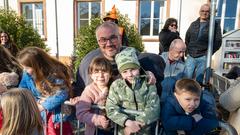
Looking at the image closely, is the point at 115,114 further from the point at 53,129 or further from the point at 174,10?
the point at 174,10

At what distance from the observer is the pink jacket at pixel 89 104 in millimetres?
2221

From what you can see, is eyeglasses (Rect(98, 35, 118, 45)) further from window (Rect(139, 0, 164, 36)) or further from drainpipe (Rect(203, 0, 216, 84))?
window (Rect(139, 0, 164, 36))

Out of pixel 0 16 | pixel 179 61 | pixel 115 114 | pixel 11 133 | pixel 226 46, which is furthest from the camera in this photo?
pixel 0 16

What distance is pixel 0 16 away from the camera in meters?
8.24

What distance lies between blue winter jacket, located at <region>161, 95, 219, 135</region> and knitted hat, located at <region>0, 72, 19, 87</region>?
175 centimetres

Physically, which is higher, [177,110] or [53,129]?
[177,110]

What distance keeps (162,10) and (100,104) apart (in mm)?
9992

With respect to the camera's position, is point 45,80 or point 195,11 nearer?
point 45,80

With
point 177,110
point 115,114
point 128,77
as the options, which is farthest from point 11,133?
point 177,110

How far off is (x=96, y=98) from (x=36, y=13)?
40.0ft

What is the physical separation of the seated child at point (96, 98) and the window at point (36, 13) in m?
11.7

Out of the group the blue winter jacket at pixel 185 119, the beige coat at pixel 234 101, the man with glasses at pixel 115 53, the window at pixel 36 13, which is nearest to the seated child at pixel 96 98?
the man with glasses at pixel 115 53

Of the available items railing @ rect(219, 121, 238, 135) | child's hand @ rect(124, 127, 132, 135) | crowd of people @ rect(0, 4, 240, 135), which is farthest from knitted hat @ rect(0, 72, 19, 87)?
railing @ rect(219, 121, 238, 135)

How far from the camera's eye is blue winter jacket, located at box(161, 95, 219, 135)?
1.94m
